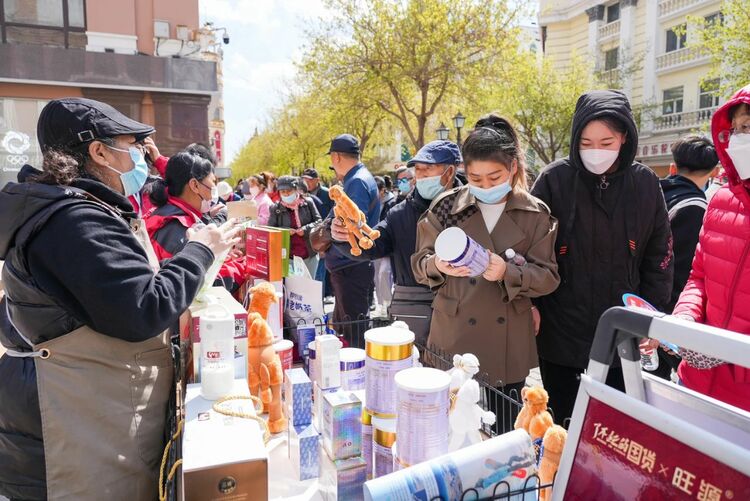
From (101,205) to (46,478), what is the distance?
0.79 metres

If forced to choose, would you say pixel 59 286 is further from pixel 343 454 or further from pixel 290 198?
pixel 290 198

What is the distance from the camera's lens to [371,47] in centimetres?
1516

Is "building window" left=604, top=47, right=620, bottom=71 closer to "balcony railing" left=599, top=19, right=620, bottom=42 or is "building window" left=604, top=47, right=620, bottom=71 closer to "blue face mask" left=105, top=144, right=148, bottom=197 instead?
"balcony railing" left=599, top=19, right=620, bottom=42

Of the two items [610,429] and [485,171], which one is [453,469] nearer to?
[610,429]

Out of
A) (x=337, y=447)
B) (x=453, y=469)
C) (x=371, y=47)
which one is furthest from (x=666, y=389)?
(x=371, y=47)

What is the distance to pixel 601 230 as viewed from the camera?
2.31m

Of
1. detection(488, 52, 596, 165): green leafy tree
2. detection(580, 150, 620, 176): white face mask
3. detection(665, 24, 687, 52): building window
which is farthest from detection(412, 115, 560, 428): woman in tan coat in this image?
detection(665, 24, 687, 52): building window

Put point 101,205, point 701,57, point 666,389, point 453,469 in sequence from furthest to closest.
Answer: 1. point 701,57
2. point 101,205
3. point 453,469
4. point 666,389

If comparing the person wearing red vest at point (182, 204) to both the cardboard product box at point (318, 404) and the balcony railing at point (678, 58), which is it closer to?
the cardboard product box at point (318, 404)

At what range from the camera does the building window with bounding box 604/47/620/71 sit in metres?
26.3

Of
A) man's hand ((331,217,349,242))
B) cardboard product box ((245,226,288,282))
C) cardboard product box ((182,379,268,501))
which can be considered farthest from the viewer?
man's hand ((331,217,349,242))

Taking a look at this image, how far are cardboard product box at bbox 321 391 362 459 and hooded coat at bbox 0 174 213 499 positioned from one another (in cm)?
54

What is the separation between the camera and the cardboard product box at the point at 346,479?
1.33 m

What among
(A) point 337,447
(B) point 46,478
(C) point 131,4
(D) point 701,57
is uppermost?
(D) point 701,57
